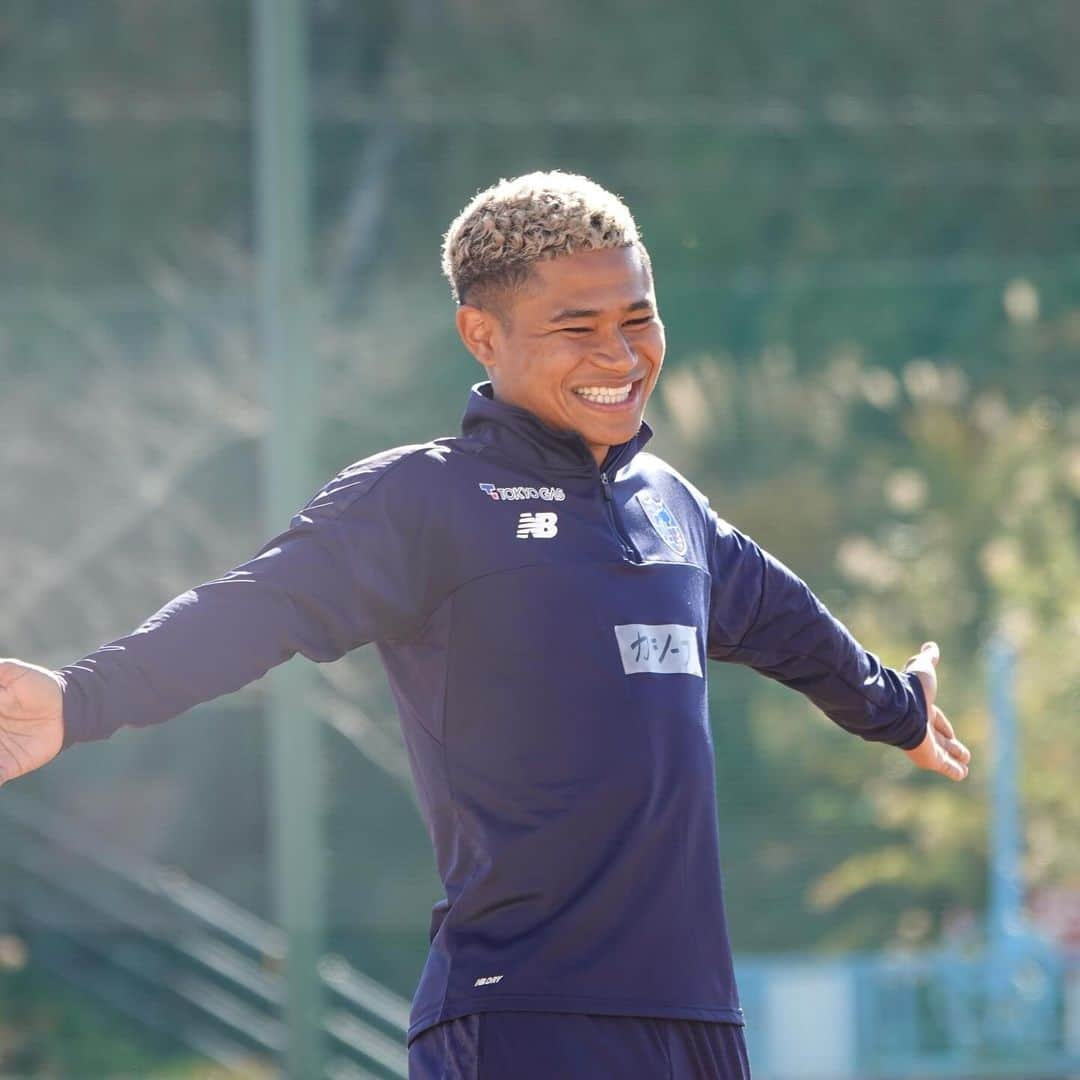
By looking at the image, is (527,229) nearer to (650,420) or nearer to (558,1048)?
(558,1048)

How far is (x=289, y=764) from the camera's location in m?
5.74

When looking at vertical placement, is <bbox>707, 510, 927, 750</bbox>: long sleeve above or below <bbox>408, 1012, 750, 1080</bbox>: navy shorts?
above

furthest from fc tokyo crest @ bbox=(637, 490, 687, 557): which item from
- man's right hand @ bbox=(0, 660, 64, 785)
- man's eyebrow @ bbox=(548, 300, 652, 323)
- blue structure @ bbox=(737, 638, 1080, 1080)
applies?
blue structure @ bbox=(737, 638, 1080, 1080)

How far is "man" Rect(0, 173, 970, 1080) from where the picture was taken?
236 centimetres

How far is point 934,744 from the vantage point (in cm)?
302

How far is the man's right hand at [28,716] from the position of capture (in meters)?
2.08

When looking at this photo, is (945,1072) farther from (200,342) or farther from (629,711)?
(629,711)

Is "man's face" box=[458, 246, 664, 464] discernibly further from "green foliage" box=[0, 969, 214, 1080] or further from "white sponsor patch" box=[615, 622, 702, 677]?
"green foliage" box=[0, 969, 214, 1080]

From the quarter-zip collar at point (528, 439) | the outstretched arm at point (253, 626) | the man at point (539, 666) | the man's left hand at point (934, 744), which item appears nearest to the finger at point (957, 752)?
the man's left hand at point (934, 744)

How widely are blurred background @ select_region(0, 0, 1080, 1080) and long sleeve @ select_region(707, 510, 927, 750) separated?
291 cm

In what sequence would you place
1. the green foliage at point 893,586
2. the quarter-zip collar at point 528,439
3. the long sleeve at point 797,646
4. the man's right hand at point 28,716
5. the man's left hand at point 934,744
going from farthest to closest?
the green foliage at point 893,586 → the man's left hand at point 934,744 → the long sleeve at point 797,646 → the quarter-zip collar at point 528,439 → the man's right hand at point 28,716

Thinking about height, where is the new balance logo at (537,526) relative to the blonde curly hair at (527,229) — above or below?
below

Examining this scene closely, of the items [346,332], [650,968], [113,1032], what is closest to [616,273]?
[650,968]

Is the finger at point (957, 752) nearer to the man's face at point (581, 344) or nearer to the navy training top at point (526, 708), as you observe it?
the navy training top at point (526, 708)
